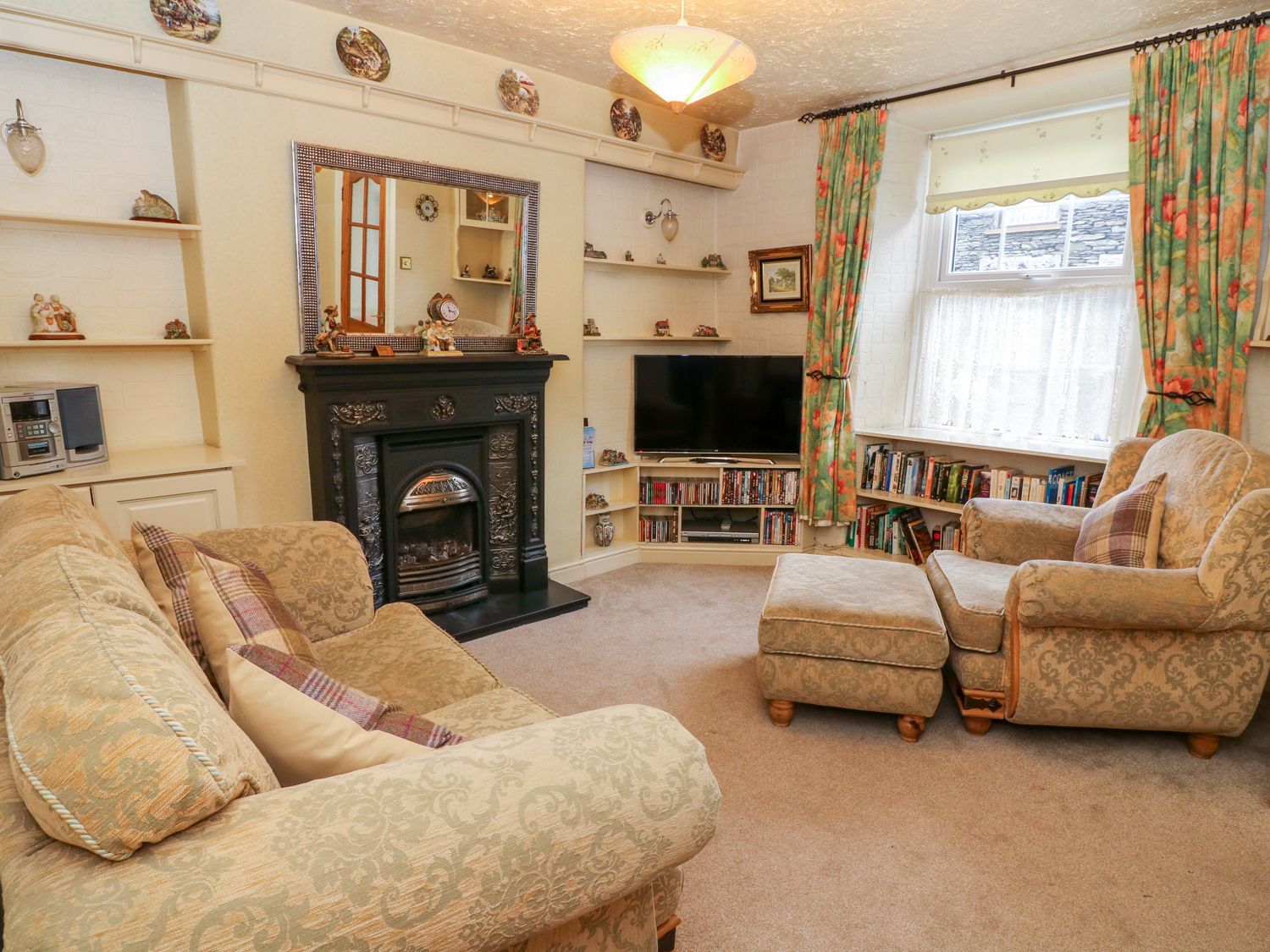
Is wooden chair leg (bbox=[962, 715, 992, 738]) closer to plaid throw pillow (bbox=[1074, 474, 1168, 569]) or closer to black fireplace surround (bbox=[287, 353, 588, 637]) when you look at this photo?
plaid throw pillow (bbox=[1074, 474, 1168, 569])

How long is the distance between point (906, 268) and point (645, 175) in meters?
1.60

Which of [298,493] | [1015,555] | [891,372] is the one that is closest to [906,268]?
[891,372]

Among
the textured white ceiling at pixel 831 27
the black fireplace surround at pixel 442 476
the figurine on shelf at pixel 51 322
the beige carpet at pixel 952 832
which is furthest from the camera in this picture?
the black fireplace surround at pixel 442 476

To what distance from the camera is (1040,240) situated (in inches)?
152

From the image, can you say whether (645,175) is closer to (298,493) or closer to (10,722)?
(298,493)

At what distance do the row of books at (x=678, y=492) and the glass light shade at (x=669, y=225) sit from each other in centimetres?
147

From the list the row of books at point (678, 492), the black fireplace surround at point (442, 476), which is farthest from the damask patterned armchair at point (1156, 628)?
the row of books at point (678, 492)

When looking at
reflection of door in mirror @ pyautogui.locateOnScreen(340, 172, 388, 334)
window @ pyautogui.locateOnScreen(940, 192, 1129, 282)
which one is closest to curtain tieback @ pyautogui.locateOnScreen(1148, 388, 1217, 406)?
window @ pyautogui.locateOnScreen(940, 192, 1129, 282)

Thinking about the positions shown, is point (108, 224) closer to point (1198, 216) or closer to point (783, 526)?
point (783, 526)

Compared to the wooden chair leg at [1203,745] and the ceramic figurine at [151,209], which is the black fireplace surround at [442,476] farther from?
the wooden chair leg at [1203,745]

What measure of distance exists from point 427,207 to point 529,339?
2.45ft

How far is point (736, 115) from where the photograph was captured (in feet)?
14.0

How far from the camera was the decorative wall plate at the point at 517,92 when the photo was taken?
347 cm

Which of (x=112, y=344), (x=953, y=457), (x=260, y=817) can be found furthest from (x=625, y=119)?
(x=260, y=817)
